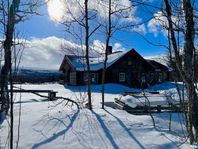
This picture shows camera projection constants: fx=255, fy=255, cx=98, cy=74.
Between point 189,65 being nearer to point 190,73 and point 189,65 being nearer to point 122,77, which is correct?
point 190,73

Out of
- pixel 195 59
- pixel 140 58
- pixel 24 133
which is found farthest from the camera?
pixel 140 58

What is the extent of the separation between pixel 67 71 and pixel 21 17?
26.6 m

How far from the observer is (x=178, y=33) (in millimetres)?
4930

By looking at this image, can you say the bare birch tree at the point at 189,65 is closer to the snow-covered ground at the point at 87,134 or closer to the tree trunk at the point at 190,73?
the tree trunk at the point at 190,73

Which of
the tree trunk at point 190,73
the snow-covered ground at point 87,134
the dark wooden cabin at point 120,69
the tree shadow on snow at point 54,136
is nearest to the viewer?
the tree trunk at point 190,73

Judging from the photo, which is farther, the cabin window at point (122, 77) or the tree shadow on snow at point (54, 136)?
the cabin window at point (122, 77)

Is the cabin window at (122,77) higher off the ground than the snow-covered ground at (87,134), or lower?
higher

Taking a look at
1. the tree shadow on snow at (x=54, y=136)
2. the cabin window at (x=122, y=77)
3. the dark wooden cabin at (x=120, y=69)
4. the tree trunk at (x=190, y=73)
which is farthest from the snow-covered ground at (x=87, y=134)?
the cabin window at (x=122, y=77)

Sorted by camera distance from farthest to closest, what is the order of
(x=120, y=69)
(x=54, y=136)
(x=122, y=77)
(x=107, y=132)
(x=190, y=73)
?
(x=122, y=77), (x=120, y=69), (x=107, y=132), (x=54, y=136), (x=190, y=73)

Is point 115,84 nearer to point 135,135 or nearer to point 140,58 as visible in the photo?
point 140,58

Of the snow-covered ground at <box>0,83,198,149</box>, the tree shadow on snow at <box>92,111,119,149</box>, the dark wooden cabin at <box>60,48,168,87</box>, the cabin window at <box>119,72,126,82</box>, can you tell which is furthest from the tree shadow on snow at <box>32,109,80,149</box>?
the cabin window at <box>119,72,126,82</box>

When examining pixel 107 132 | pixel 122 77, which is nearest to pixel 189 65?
pixel 107 132

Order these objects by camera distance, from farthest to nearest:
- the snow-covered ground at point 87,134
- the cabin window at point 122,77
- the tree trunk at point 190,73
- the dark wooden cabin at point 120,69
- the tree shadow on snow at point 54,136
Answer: the cabin window at point 122,77 → the dark wooden cabin at point 120,69 → the snow-covered ground at point 87,134 → the tree shadow on snow at point 54,136 → the tree trunk at point 190,73

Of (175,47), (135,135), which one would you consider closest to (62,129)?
(135,135)
